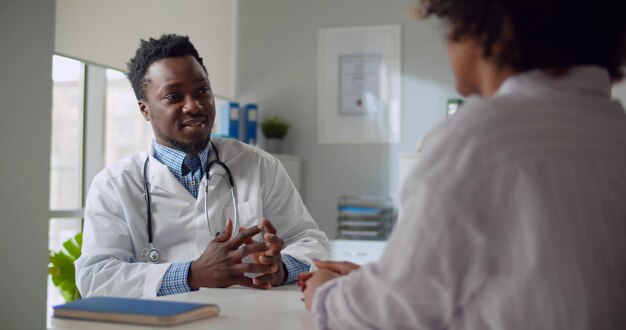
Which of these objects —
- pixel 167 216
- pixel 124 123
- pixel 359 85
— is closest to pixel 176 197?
pixel 167 216

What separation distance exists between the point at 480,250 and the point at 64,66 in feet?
13.6

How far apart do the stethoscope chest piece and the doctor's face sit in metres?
0.34

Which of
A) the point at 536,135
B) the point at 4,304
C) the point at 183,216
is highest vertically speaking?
the point at 536,135

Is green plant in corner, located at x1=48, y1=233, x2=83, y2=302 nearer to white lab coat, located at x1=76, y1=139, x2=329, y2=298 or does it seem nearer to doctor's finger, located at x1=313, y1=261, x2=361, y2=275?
white lab coat, located at x1=76, y1=139, x2=329, y2=298

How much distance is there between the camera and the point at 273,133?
188 inches

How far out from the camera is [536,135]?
777mm

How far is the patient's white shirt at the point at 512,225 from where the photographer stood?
0.76 m

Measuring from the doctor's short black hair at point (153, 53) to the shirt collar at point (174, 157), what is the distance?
0.23m

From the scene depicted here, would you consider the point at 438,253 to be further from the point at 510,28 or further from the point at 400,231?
the point at 510,28

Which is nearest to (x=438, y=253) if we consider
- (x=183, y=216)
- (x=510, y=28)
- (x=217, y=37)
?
(x=510, y=28)

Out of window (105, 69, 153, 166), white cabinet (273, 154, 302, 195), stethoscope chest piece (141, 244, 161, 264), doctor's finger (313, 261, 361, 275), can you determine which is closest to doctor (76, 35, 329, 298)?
stethoscope chest piece (141, 244, 161, 264)

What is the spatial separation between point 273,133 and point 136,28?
1285mm

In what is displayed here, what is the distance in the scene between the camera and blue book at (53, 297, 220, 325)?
1.06m

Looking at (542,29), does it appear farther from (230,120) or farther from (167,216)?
(230,120)
